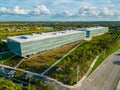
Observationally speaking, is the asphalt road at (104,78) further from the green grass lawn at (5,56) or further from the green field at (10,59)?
the green grass lawn at (5,56)

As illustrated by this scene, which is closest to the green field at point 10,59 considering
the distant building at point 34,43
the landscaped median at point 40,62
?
the distant building at point 34,43

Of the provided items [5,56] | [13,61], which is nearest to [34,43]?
[13,61]

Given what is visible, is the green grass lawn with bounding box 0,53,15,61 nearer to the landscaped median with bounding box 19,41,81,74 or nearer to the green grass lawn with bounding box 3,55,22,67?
the green grass lawn with bounding box 3,55,22,67

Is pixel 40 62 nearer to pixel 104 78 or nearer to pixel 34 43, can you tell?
pixel 34 43

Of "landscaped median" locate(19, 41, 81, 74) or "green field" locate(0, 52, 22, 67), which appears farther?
"green field" locate(0, 52, 22, 67)

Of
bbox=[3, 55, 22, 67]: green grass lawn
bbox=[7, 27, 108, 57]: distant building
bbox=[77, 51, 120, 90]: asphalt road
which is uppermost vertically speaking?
bbox=[7, 27, 108, 57]: distant building

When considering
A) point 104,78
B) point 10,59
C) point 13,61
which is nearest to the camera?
point 104,78

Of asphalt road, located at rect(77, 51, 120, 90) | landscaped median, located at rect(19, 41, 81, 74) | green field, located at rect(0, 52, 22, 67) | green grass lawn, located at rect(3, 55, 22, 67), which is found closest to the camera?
asphalt road, located at rect(77, 51, 120, 90)

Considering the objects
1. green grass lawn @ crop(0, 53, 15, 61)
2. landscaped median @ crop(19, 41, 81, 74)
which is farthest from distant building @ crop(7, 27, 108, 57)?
landscaped median @ crop(19, 41, 81, 74)
